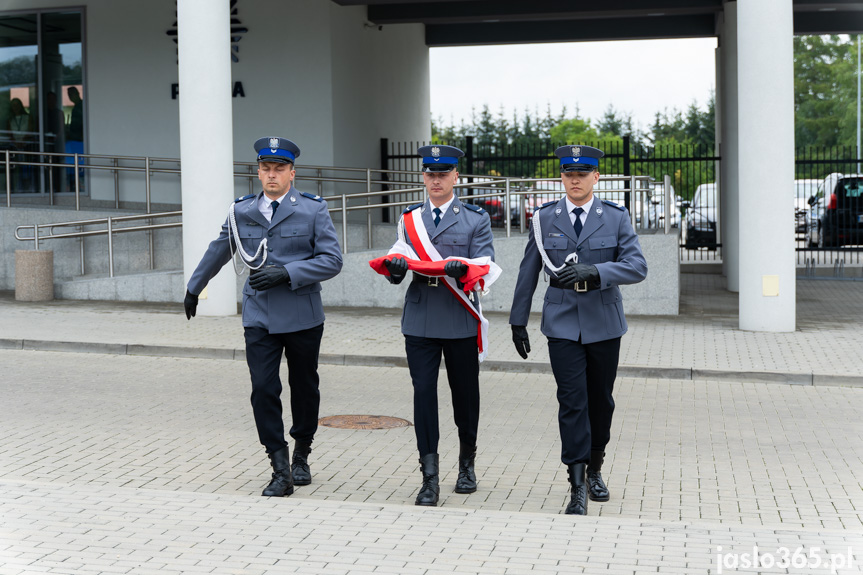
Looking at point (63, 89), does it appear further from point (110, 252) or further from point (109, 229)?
point (110, 252)

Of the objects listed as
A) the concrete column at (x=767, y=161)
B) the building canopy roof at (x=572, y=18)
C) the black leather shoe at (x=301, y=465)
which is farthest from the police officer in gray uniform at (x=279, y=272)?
the building canopy roof at (x=572, y=18)

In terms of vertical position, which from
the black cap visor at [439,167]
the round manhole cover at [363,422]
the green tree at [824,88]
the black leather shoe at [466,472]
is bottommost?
the round manhole cover at [363,422]

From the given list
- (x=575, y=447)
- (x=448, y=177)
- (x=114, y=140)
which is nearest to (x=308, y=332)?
(x=448, y=177)

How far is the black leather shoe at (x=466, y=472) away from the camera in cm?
645

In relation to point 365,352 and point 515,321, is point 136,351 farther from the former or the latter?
point 515,321

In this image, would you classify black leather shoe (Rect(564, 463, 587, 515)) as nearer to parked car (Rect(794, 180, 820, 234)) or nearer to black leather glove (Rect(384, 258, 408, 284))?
black leather glove (Rect(384, 258, 408, 284))

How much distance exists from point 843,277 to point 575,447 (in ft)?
61.7

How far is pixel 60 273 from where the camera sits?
19094 millimetres

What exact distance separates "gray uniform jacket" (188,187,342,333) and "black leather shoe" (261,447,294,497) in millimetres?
748

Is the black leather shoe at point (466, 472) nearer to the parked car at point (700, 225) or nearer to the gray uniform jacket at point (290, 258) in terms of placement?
the gray uniform jacket at point (290, 258)

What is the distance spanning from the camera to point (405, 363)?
1166 cm

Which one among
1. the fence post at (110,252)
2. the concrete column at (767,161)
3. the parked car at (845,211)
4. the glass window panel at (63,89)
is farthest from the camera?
the parked car at (845,211)

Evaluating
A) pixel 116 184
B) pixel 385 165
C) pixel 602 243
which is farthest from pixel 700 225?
pixel 602 243

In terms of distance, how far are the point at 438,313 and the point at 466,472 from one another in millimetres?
1012
